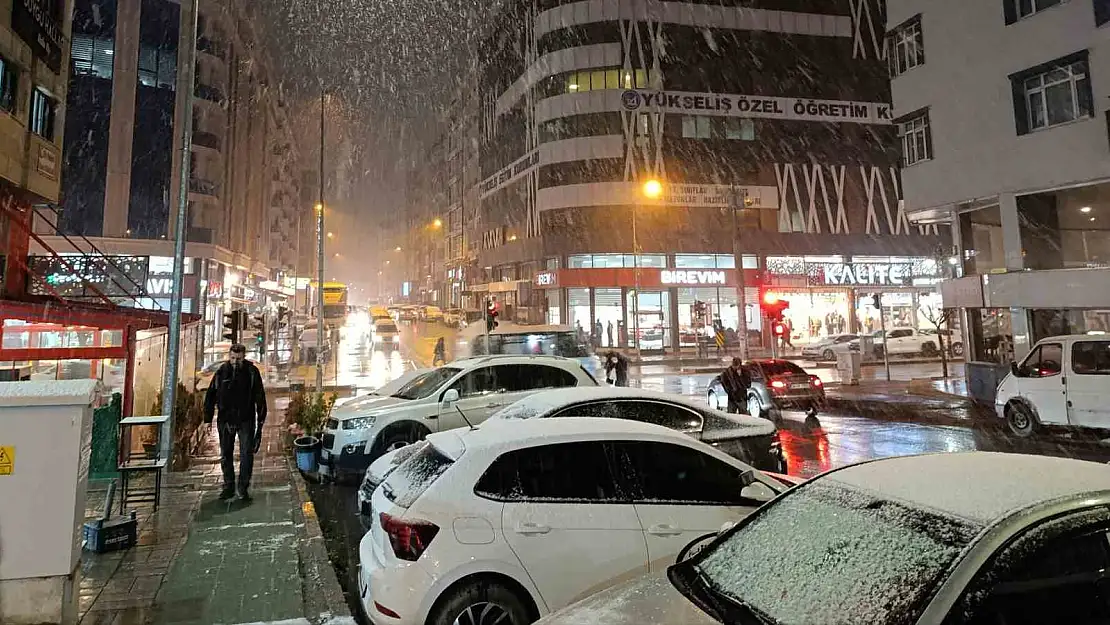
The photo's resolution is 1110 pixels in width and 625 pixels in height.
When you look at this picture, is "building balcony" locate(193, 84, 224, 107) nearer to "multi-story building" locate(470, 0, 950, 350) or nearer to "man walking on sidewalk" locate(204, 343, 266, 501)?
"multi-story building" locate(470, 0, 950, 350)

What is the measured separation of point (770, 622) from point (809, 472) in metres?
7.28

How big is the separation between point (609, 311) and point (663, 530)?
1342 inches

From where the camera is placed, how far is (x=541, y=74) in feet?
132

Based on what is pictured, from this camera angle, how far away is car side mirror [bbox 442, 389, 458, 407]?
8.47 meters

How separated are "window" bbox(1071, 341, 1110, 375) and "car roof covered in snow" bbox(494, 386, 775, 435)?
7.38 metres

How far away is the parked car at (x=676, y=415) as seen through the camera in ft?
19.7

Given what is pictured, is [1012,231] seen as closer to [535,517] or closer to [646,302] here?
[535,517]

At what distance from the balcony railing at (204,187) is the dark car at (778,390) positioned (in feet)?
112

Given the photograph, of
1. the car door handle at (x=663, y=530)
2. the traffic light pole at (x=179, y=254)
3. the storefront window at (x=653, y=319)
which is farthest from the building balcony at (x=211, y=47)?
the car door handle at (x=663, y=530)

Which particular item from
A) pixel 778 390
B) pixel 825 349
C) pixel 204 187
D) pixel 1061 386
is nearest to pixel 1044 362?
pixel 1061 386

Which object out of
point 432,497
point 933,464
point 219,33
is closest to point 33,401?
point 432,497

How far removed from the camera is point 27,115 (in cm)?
1121

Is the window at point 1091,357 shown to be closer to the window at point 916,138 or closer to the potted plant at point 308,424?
the window at point 916,138

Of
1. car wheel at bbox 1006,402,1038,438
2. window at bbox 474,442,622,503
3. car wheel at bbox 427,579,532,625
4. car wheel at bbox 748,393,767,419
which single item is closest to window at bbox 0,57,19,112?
window at bbox 474,442,622,503
